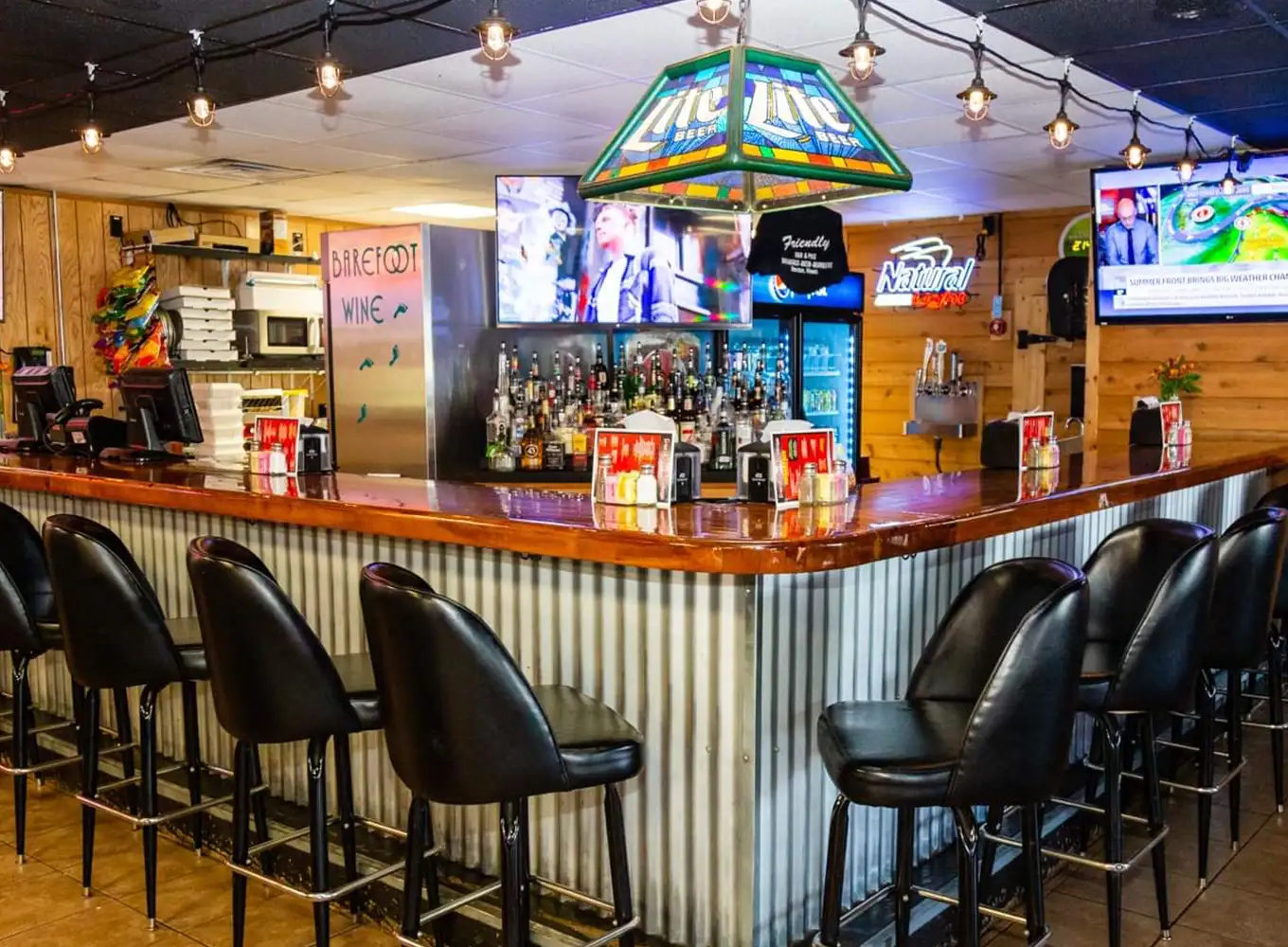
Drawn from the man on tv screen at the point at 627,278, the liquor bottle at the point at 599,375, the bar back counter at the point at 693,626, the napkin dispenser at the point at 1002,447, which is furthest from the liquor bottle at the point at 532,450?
the napkin dispenser at the point at 1002,447

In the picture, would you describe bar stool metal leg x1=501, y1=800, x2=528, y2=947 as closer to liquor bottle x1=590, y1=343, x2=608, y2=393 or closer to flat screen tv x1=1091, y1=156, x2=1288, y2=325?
liquor bottle x1=590, y1=343, x2=608, y2=393

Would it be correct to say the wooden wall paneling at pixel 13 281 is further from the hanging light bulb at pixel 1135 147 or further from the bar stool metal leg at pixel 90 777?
the hanging light bulb at pixel 1135 147

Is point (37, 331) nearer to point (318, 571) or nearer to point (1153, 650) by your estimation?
point (318, 571)

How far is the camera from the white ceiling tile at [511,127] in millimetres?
5148

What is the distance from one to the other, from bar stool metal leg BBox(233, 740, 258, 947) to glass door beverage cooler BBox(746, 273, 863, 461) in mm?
4060

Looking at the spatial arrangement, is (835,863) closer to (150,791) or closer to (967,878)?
(967,878)

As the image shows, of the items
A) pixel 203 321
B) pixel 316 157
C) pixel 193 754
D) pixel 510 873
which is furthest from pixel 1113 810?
pixel 203 321

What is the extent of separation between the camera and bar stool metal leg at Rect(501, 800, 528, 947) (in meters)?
2.24

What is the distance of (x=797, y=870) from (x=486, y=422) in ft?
10.9

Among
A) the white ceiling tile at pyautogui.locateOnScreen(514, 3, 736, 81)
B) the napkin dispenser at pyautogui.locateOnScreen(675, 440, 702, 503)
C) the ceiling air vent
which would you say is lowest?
the napkin dispenser at pyautogui.locateOnScreen(675, 440, 702, 503)

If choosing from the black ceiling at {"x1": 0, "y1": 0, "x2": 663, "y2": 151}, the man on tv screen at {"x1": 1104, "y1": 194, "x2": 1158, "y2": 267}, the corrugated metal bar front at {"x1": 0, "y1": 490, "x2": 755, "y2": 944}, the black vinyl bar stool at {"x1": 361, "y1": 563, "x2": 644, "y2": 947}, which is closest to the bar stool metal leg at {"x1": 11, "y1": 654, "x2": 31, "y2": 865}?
the corrugated metal bar front at {"x1": 0, "y1": 490, "x2": 755, "y2": 944}

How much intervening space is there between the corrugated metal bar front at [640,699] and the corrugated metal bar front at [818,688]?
0.20ft

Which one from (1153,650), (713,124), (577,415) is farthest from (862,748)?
(577,415)

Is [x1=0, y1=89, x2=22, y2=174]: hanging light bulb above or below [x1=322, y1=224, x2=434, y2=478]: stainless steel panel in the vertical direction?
above
